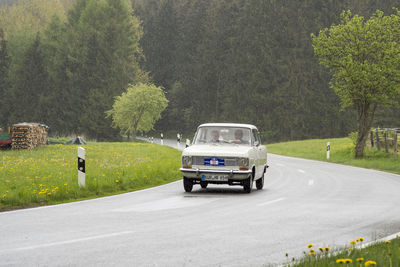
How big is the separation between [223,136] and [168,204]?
430cm

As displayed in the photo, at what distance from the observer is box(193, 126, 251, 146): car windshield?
650 inches

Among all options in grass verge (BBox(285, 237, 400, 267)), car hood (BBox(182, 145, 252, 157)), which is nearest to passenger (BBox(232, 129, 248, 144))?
car hood (BBox(182, 145, 252, 157))

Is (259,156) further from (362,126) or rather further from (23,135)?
(23,135)

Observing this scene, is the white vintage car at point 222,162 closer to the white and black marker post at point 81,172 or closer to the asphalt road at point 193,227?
the asphalt road at point 193,227

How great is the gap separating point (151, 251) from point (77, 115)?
7531 cm

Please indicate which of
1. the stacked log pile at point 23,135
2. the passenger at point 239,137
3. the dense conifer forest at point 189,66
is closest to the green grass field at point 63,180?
the passenger at point 239,137

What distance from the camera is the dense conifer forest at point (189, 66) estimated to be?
235 ft

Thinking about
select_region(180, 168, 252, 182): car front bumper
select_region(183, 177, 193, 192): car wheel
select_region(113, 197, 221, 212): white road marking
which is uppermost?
select_region(180, 168, 252, 182): car front bumper

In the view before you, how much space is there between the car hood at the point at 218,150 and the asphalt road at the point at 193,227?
1.03 m

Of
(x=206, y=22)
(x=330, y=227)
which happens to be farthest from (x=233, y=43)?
(x=330, y=227)

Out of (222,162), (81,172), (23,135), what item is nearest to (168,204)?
(222,162)

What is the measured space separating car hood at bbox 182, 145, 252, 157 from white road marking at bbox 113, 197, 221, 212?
61.0 inches

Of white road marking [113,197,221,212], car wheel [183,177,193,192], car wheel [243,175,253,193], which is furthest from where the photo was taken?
car wheel [183,177,193,192]

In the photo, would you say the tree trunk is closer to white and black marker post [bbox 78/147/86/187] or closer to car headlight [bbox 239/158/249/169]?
car headlight [bbox 239/158/249/169]
